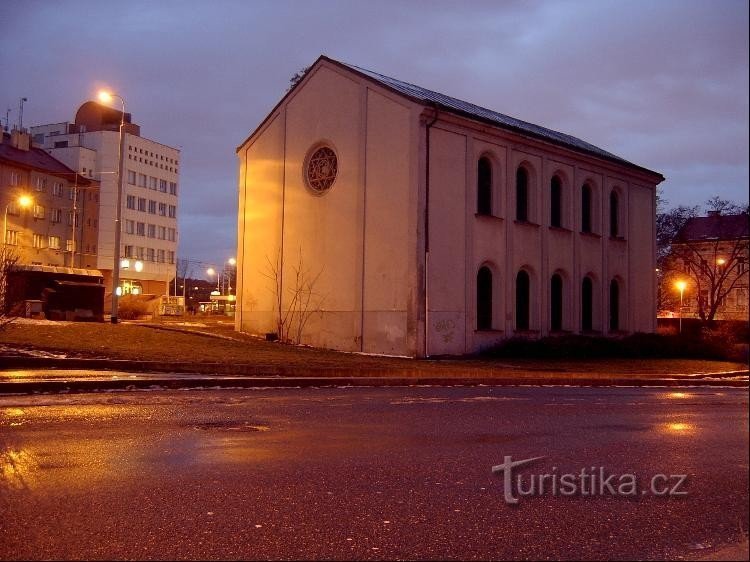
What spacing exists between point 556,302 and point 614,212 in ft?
24.0

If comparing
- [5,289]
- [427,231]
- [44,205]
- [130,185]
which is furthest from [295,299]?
[130,185]

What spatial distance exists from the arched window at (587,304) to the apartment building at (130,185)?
6458 cm

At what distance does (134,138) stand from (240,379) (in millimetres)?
89353

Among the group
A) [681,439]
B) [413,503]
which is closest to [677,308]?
[681,439]

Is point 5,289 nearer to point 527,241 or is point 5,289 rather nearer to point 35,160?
point 527,241

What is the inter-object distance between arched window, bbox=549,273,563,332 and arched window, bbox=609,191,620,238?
5749mm

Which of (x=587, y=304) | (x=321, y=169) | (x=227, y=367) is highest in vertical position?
(x=321, y=169)

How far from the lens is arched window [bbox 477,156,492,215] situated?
32656 millimetres

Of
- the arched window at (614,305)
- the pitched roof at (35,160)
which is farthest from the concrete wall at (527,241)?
the pitched roof at (35,160)

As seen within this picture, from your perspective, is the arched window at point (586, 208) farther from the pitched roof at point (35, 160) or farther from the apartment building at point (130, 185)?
the apartment building at point (130, 185)

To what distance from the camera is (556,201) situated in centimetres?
3662

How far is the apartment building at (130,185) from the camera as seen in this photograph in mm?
93688

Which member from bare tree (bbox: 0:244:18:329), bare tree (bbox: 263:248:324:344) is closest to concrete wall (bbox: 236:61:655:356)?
bare tree (bbox: 263:248:324:344)

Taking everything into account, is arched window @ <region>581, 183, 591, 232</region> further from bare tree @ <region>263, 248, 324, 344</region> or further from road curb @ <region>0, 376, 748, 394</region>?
road curb @ <region>0, 376, 748, 394</region>
